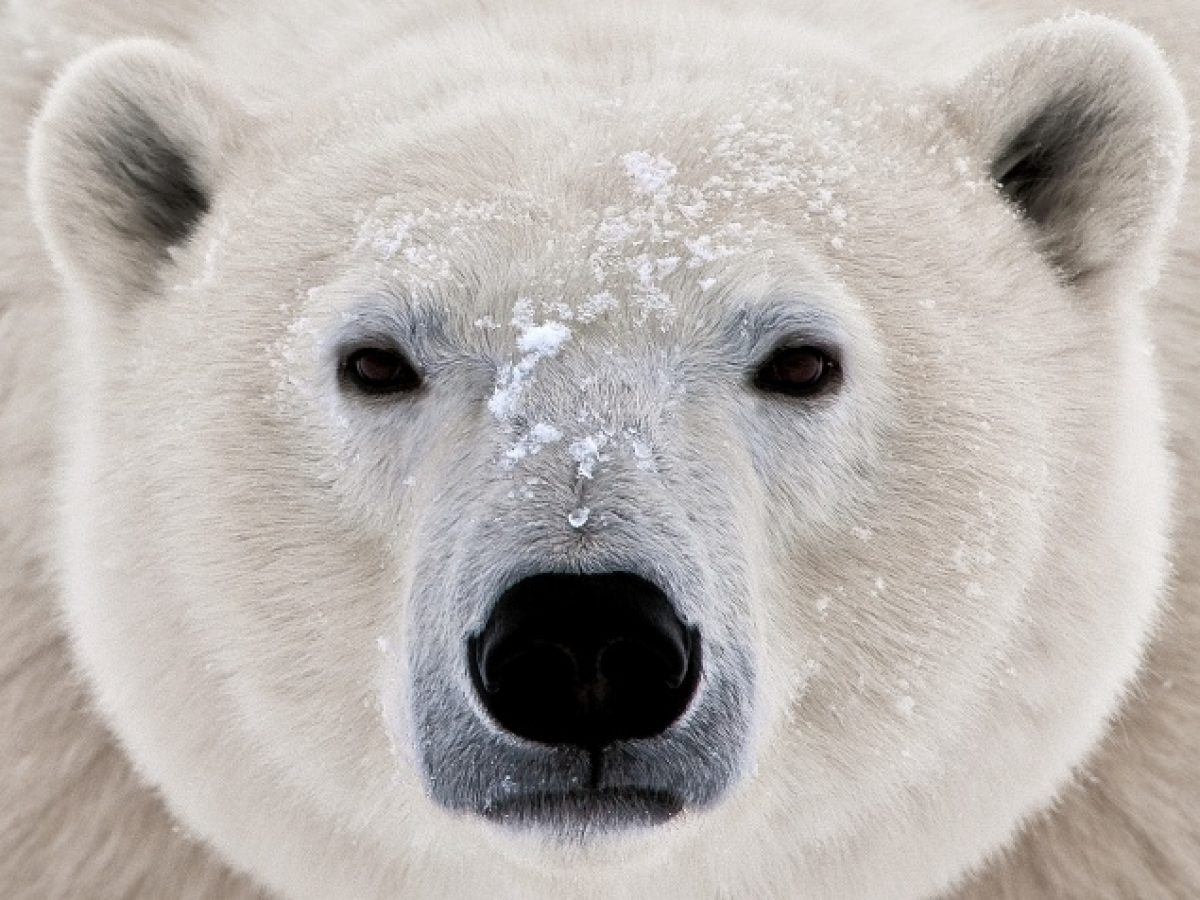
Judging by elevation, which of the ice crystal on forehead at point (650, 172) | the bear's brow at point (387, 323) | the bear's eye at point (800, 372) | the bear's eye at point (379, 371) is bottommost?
the bear's eye at point (379, 371)

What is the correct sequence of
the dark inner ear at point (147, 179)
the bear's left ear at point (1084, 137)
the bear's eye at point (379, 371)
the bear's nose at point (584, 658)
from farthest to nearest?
the dark inner ear at point (147, 179) → the bear's left ear at point (1084, 137) → the bear's eye at point (379, 371) → the bear's nose at point (584, 658)

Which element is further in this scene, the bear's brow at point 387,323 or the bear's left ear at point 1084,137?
the bear's left ear at point 1084,137

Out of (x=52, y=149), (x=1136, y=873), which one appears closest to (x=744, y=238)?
(x=52, y=149)

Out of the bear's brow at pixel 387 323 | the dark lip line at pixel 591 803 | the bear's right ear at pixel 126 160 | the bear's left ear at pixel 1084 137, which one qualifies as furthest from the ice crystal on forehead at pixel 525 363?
the bear's left ear at pixel 1084 137

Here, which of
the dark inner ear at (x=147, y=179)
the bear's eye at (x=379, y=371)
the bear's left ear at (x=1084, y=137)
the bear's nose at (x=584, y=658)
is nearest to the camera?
the bear's nose at (x=584, y=658)

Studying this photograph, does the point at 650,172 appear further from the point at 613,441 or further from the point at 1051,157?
the point at 1051,157

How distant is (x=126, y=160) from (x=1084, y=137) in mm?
1812

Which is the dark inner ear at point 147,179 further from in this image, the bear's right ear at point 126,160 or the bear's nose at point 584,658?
the bear's nose at point 584,658

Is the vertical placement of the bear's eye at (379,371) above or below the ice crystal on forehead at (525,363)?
below

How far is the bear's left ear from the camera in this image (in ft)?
9.75

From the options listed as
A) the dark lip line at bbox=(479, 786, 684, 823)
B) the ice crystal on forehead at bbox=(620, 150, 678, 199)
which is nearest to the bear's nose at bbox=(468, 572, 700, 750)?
the dark lip line at bbox=(479, 786, 684, 823)

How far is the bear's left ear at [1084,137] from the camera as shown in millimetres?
2973

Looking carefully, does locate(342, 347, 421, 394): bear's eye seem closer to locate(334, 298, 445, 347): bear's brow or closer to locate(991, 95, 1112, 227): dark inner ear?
locate(334, 298, 445, 347): bear's brow

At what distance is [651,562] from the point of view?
7.88ft
